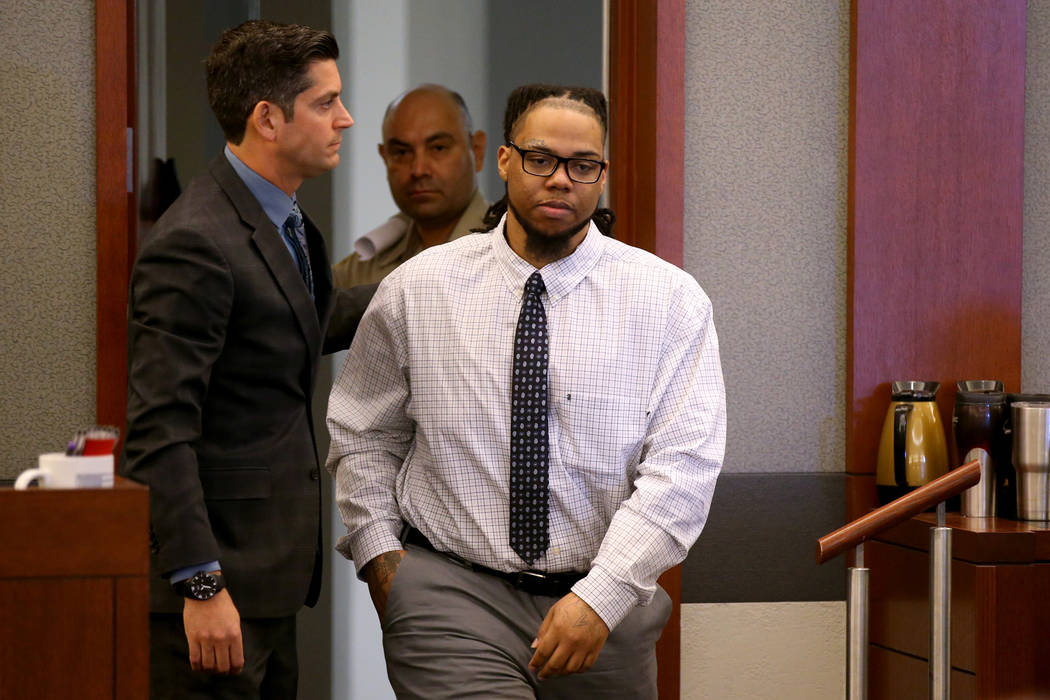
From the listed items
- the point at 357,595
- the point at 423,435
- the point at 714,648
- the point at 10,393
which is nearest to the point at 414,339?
the point at 423,435

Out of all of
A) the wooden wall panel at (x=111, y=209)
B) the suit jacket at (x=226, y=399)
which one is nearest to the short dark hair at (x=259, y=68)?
the suit jacket at (x=226, y=399)

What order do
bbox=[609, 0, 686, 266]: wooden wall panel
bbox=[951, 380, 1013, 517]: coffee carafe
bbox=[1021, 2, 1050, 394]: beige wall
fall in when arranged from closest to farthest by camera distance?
bbox=[951, 380, 1013, 517]: coffee carafe < bbox=[609, 0, 686, 266]: wooden wall panel < bbox=[1021, 2, 1050, 394]: beige wall

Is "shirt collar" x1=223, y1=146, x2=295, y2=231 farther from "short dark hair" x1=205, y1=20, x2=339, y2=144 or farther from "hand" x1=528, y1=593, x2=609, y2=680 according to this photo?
"hand" x1=528, y1=593, x2=609, y2=680

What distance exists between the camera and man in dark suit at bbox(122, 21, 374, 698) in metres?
1.95

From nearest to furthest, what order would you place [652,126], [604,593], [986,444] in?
[604,593], [986,444], [652,126]

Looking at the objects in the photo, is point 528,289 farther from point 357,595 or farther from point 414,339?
point 357,595

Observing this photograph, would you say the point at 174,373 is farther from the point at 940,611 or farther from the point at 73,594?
the point at 940,611

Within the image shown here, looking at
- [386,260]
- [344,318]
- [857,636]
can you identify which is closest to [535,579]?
[857,636]

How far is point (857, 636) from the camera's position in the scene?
230 centimetres

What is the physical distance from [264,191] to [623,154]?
1.23m

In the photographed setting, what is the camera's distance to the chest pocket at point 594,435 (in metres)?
2.17

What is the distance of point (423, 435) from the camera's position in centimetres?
226

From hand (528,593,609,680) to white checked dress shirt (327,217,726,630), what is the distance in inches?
1.4

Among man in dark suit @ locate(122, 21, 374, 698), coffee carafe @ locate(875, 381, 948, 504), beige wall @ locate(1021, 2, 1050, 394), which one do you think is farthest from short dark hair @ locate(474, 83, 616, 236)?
beige wall @ locate(1021, 2, 1050, 394)
